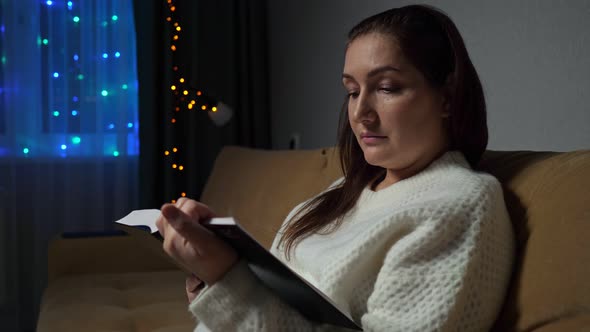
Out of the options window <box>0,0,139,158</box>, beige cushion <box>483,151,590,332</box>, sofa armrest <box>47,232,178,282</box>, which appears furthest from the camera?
window <box>0,0,139,158</box>

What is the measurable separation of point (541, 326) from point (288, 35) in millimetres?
2591

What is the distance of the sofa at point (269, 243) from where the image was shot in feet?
2.52

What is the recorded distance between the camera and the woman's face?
0.97 m

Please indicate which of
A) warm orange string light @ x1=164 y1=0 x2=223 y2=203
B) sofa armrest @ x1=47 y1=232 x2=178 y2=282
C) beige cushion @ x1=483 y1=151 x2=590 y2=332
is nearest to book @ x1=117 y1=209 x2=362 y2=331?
beige cushion @ x1=483 y1=151 x2=590 y2=332

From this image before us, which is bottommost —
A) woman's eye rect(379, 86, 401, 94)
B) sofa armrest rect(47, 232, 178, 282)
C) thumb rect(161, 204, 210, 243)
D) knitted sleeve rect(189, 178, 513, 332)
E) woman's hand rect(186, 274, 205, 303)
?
sofa armrest rect(47, 232, 178, 282)

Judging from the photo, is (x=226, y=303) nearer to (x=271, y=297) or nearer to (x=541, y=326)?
(x=271, y=297)

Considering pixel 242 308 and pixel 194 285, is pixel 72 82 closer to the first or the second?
pixel 194 285

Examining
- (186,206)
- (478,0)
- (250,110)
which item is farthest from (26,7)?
(186,206)

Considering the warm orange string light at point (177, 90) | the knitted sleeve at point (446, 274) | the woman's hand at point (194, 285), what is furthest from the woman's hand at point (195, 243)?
the warm orange string light at point (177, 90)

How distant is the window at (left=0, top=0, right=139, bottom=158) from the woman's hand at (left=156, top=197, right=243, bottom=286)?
2.30 metres

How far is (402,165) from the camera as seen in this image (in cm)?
102

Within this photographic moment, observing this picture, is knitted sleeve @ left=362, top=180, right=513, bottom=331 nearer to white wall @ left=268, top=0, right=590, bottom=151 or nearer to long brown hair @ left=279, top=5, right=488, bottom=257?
long brown hair @ left=279, top=5, right=488, bottom=257

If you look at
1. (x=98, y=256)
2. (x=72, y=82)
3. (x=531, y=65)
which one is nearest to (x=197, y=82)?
(x=72, y=82)

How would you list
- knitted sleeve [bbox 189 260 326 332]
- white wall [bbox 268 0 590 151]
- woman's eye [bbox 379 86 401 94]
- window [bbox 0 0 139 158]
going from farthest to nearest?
window [bbox 0 0 139 158]
white wall [bbox 268 0 590 151]
woman's eye [bbox 379 86 401 94]
knitted sleeve [bbox 189 260 326 332]
